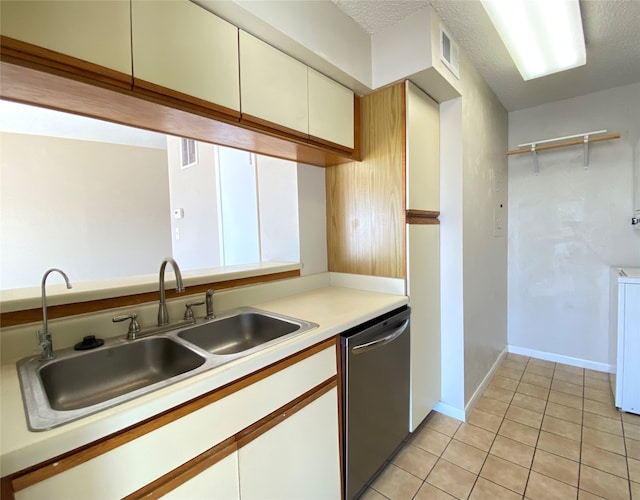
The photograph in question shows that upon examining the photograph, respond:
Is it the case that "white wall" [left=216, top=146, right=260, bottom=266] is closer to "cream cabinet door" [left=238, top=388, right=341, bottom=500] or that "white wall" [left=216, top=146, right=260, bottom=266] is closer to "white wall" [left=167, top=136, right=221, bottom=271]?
"white wall" [left=167, top=136, right=221, bottom=271]

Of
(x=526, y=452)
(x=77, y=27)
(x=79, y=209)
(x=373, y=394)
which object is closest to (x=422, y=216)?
(x=373, y=394)

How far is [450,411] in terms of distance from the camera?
6.89 feet

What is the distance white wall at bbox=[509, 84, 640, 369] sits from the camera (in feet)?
8.29

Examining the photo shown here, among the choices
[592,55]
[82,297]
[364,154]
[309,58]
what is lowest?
[82,297]

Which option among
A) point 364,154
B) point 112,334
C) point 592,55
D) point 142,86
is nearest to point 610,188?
point 592,55

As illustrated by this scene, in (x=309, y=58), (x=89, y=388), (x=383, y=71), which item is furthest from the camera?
(x=383, y=71)

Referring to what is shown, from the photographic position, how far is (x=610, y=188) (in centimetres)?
257

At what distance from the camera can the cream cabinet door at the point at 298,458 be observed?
97 centimetres

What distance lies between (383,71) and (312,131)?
2.12 ft

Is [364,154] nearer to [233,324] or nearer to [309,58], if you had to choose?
[309,58]

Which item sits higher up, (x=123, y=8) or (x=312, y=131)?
(x=123, y=8)

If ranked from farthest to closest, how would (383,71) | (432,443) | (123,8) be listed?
(432,443) → (383,71) → (123,8)

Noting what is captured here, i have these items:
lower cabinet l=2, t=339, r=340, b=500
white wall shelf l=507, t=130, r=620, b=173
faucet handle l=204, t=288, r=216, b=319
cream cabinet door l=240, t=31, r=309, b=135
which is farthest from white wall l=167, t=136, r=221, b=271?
white wall shelf l=507, t=130, r=620, b=173

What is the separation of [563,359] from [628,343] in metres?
0.97
